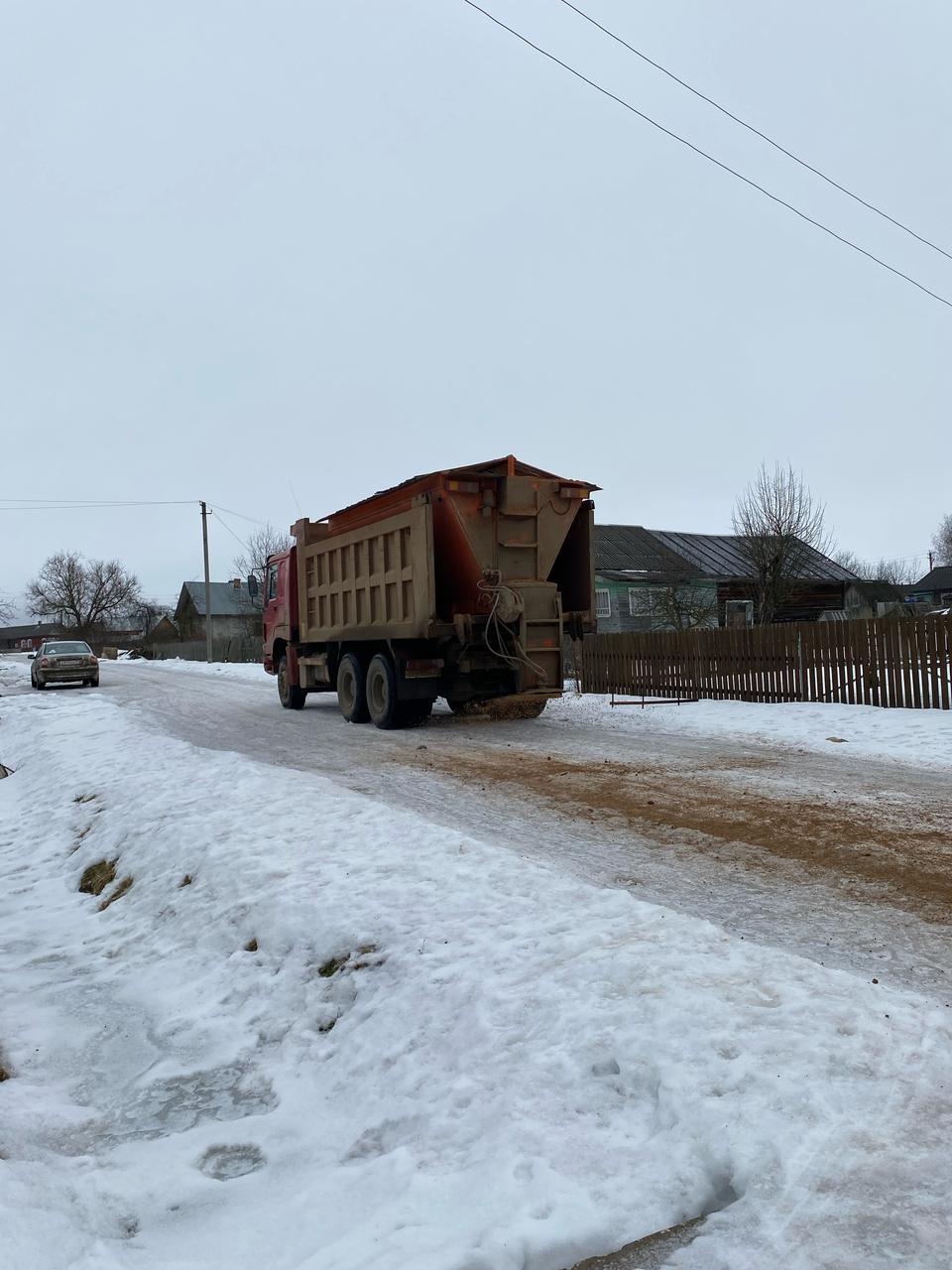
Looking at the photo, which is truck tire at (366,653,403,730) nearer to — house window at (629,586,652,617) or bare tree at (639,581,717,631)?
bare tree at (639,581,717,631)

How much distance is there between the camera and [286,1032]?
404cm

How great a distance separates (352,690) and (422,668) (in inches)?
81.5

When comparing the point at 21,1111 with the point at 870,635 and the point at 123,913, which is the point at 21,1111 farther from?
the point at 870,635

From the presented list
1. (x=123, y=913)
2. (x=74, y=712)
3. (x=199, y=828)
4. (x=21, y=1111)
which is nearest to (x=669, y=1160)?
(x=21, y=1111)

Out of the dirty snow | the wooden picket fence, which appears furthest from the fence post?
the dirty snow

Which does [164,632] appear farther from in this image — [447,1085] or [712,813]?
[447,1085]

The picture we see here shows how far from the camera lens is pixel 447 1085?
10.7ft

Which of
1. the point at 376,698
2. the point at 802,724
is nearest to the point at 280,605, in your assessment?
the point at 376,698

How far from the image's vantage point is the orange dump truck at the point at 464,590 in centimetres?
1212

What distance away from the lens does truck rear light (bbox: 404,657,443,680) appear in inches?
501

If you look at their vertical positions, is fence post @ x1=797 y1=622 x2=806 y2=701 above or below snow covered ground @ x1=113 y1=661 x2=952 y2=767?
above

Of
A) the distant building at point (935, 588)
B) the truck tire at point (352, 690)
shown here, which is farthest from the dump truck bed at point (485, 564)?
the distant building at point (935, 588)

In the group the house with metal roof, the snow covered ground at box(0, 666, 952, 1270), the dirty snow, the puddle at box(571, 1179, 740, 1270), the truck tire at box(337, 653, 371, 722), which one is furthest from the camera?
the house with metal roof

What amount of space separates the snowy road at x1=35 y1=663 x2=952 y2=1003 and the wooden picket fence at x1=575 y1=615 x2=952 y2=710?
65 centimetres
